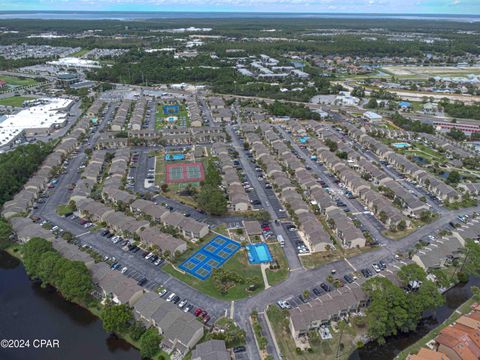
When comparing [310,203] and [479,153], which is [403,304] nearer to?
[310,203]

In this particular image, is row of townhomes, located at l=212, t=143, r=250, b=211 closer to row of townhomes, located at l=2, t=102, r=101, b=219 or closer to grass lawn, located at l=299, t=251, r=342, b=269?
grass lawn, located at l=299, t=251, r=342, b=269

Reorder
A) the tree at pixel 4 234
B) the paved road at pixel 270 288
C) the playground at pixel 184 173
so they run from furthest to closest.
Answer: the playground at pixel 184 173, the tree at pixel 4 234, the paved road at pixel 270 288

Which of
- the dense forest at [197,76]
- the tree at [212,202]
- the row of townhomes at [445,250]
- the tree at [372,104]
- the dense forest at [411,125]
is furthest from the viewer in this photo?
the dense forest at [197,76]

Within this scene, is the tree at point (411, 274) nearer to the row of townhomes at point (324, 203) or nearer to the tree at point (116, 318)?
the row of townhomes at point (324, 203)

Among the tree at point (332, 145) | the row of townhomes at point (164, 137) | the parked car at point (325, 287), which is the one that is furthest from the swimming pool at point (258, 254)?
the row of townhomes at point (164, 137)

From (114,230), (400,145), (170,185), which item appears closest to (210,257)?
(114,230)

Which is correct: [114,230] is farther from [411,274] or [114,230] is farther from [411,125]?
[411,125]

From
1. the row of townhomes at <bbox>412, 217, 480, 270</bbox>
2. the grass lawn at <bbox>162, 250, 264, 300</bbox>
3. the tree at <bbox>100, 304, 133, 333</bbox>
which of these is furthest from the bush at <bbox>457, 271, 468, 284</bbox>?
the tree at <bbox>100, 304, 133, 333</bbox>
